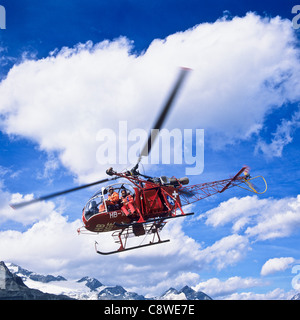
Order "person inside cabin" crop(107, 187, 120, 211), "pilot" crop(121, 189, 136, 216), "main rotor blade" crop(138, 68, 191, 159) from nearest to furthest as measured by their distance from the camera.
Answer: "main rotor blade" crop(138, 68, 191, 159), "pilot" crop(121, 189, 136, 216), "person inside cabin" crop(107, 187, 120, 211)

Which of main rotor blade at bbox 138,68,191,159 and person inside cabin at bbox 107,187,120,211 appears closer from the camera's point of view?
main rotor blade at bbox 138,68,191,159

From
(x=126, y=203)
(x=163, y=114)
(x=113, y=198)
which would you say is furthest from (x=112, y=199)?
(x=163, y=114)

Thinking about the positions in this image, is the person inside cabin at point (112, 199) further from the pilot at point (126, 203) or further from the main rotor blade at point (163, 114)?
the main rotor blade at point (163, 114)

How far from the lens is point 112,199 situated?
28703mm

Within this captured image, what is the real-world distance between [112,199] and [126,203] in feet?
4.38

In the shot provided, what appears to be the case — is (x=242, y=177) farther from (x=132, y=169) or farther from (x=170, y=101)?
(x=170, y=101)

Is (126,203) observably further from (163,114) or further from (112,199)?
(163,114)

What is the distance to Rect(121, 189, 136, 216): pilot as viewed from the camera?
92.8 ft

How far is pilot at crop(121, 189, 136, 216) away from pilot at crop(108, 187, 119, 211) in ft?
1.88

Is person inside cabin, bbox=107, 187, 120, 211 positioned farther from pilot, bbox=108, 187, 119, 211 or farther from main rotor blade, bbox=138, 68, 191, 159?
main rotor blade, bbox=138, 68, 191, 159

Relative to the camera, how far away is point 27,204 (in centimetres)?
2594
